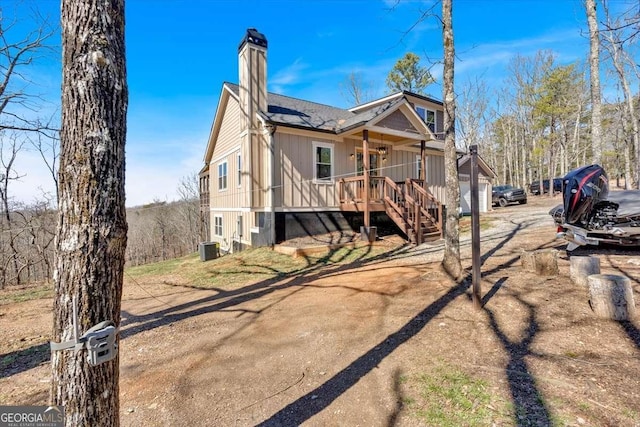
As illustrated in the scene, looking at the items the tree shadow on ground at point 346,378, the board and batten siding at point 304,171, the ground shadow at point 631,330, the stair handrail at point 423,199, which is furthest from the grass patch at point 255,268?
the ground shadow at point 631,330

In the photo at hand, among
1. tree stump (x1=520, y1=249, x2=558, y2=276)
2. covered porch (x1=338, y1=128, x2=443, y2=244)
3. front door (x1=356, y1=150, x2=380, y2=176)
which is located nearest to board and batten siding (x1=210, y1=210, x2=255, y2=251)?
covered porch (x1=338, y1=128, x2=443, y2=244)

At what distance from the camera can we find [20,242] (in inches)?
538

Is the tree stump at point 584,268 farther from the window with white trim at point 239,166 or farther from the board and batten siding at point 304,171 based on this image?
the window with white trim at point 239,166

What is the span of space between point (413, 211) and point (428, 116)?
326 inches

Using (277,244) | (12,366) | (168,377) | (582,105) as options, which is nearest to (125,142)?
(168,377)

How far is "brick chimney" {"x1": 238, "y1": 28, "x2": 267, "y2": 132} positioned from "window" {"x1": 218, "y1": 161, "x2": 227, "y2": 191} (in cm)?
392

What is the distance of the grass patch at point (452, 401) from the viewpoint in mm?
2252

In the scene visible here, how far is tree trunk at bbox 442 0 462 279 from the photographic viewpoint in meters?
5.71

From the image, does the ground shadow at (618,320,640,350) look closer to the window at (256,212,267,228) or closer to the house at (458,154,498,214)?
the window at (256,212,267,228)

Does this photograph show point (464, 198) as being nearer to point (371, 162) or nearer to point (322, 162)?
point (371, 162)

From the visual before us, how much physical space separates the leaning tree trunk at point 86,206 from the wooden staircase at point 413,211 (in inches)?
355

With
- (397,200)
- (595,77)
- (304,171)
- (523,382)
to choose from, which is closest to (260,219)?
(304,171)

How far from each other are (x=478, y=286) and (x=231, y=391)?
3.40m

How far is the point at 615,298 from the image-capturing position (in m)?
3.54
